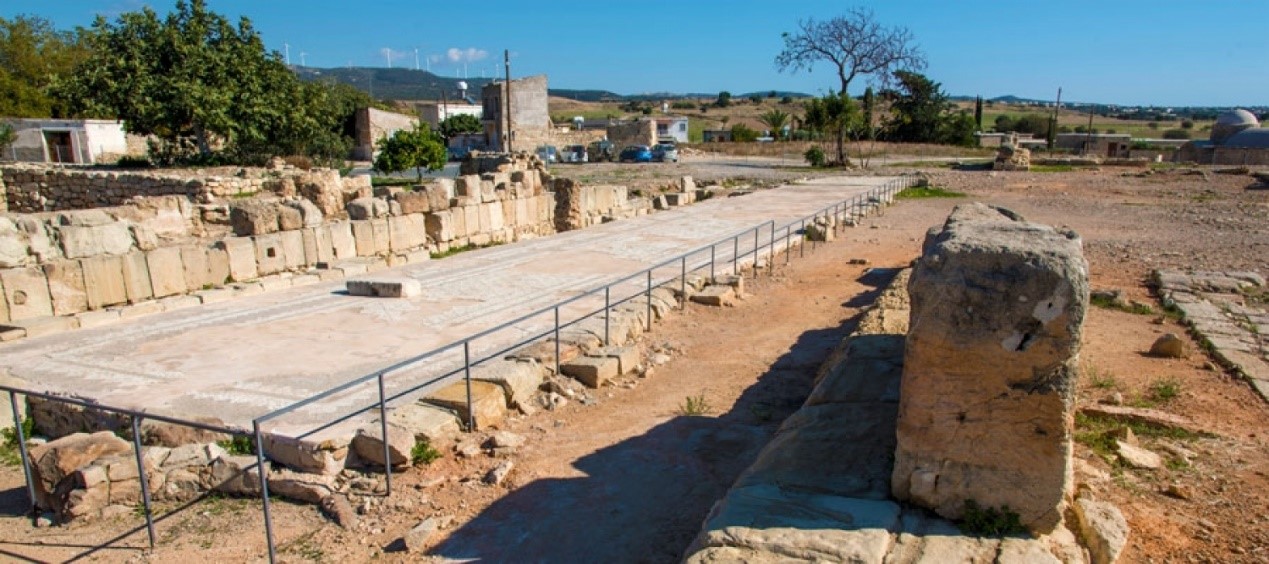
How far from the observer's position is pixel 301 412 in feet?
23.9

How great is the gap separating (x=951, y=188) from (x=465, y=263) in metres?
24.0

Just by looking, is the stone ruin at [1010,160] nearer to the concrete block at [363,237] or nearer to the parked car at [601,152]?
the parked car at [601,152]

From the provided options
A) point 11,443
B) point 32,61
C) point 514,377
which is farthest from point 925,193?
point 32,61

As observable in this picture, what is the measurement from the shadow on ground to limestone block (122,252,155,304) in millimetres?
8522

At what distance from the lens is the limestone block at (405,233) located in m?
15.6

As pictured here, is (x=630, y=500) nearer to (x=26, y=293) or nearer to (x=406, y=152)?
(x=26, y=293)

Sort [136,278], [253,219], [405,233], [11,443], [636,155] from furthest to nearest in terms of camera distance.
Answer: [636,155]
[405,233]
[253,219]
[136,278]
[11,443]

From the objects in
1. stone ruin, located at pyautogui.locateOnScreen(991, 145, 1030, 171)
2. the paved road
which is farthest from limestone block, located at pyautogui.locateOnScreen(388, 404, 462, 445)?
stone ruin, located at pyautogui.locateOnScreen(991, 145, 1030, 171)

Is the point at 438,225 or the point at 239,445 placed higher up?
the point at 438,225

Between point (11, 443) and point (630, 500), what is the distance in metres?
6.38

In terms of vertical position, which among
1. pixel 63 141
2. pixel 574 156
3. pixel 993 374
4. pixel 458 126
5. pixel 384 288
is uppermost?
pixel 458 126

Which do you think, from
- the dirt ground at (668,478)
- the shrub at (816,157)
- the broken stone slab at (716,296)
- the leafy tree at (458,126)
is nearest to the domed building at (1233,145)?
the shrub at (816,157)

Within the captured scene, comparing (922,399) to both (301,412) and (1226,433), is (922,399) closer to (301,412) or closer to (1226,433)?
(1226,433)

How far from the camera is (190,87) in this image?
27.1 m
